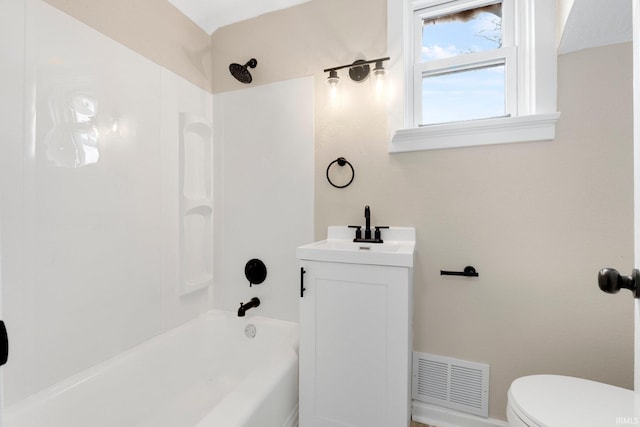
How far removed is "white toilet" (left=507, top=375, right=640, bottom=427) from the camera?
0.98m

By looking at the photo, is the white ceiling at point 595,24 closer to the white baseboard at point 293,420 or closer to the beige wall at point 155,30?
the beige wall at point 155,30

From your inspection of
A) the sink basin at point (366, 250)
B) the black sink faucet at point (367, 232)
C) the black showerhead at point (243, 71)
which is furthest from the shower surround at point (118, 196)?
the black sink faucet at point (367, 232)

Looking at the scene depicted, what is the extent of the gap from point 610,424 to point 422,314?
31.0 inches

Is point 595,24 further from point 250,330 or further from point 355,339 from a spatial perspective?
point 250,330

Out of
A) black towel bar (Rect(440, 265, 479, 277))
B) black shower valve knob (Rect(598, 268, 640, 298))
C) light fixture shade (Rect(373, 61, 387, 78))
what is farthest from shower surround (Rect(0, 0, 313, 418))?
black shower valve knob (Rect(598, 268, 640, 298))

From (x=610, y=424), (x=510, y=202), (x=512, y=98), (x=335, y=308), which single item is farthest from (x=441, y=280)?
(x=512, y=98)

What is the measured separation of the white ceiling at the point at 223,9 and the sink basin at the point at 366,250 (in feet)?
4.91

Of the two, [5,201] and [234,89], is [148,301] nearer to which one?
[5,201]

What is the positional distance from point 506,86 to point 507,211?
67 cm

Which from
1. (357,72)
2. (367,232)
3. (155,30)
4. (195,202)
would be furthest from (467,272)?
(155,30)

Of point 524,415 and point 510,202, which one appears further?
point 510,202

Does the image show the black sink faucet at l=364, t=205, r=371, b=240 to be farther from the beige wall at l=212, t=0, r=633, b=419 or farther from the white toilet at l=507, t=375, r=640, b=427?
the white toilet at l=507, t=375, r=640, b=427

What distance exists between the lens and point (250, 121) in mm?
2033

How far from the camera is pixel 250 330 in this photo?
196 centimetres
